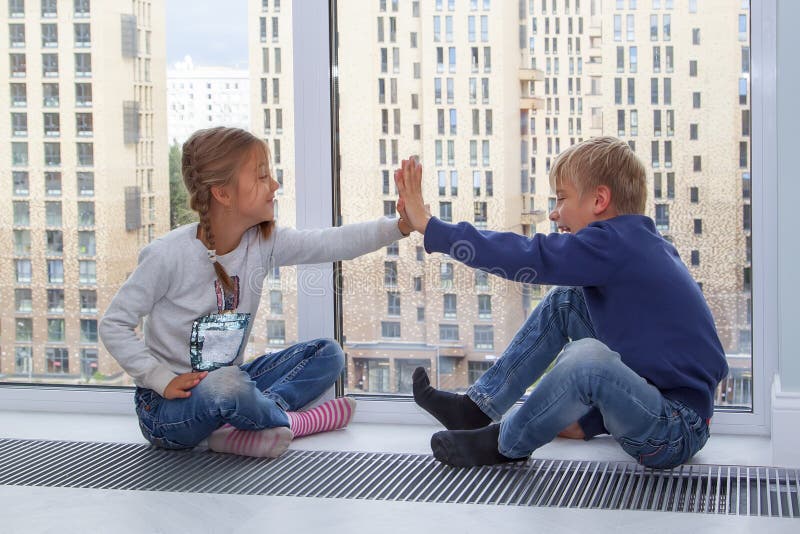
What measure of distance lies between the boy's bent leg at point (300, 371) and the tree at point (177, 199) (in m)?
0.41

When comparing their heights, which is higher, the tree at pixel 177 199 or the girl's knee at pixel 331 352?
the tree at pixel 177 199

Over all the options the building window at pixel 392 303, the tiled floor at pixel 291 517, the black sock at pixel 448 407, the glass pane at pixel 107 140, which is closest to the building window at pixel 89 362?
the glass pane at pixel 107 140

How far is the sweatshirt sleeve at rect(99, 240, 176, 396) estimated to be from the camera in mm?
2072

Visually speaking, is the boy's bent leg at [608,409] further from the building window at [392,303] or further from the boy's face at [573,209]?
the building window at [392,303]

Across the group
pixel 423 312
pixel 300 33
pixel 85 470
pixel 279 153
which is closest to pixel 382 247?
pixel 423 312

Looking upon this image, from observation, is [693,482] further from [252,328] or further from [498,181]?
[252,328]

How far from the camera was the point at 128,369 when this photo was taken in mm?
2084

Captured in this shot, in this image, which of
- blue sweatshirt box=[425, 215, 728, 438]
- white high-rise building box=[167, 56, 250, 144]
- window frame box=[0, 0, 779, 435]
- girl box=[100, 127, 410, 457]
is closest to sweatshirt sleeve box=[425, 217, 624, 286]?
blue sweatshirt box=[425, 215, 728, 438]

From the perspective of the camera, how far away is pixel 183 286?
2.14m

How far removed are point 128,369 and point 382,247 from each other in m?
0.63

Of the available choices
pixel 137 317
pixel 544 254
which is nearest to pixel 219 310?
pixel 137 317

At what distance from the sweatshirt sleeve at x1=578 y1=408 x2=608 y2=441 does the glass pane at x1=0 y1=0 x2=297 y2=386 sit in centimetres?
75

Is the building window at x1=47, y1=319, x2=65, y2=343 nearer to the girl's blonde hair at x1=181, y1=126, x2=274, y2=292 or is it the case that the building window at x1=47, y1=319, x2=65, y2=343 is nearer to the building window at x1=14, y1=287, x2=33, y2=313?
the building window at x1=14, y1=287, x2=33, y2=313

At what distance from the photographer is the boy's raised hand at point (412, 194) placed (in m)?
1.99
